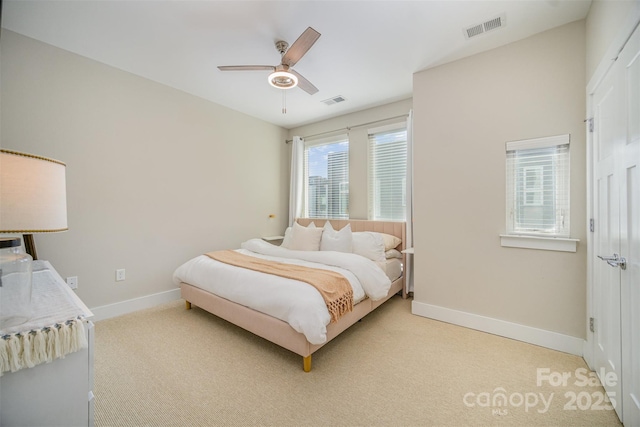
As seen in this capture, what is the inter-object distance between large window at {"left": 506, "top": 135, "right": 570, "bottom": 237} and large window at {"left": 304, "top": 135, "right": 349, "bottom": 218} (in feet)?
7.88

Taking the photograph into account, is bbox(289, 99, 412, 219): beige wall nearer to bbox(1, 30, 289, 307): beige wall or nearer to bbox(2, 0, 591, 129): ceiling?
bbox(2, 0, 591, 129): ceiling

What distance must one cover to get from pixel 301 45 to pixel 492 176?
2.18 m

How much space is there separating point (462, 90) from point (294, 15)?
186 cm

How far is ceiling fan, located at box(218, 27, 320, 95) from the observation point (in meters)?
2.10

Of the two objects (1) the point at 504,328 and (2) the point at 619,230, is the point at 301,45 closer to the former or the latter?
(2) the point at 619,230

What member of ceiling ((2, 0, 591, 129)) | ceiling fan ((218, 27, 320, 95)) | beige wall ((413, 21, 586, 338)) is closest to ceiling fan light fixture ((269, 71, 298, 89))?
ceiling fan ((218, 27, 320, 95))

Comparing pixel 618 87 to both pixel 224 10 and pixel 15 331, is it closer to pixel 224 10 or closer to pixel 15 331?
pixel 224 10

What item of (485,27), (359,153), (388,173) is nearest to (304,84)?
(485,27)

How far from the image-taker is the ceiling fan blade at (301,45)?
78.4 inches

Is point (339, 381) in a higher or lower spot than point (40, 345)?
lower

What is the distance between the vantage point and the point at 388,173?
13.6 feet

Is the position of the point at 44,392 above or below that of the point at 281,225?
below

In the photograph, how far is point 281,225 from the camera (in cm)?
529

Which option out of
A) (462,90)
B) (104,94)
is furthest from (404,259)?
(104,94)
